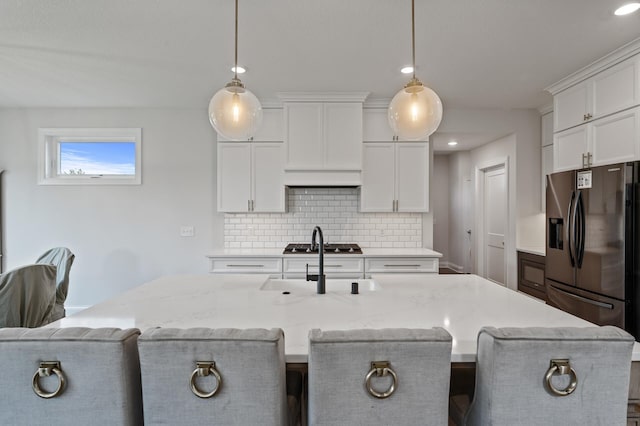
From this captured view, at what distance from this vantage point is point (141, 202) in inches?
162

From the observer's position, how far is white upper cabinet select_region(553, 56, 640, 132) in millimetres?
2545

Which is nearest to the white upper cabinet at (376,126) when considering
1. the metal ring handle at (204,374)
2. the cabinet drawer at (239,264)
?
the cabinet drawer at (239,264)

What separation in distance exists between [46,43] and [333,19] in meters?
2.16

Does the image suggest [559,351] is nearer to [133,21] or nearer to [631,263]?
[631,263]

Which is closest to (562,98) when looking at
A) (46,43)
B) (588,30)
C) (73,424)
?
(588,30)

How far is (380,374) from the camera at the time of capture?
2.93 ft

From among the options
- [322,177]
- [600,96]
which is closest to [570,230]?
[600,96]

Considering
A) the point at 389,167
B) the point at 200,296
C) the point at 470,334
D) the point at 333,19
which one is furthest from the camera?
the point at 389,167

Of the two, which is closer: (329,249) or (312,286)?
(312,286)

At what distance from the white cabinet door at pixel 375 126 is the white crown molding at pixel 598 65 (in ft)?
5.31

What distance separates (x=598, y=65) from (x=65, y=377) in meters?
3.92

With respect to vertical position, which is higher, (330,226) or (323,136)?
(323,136)

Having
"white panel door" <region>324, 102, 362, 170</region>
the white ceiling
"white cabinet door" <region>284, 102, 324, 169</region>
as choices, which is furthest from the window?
"white panel door" <region>324, 102, 362, 170</region>

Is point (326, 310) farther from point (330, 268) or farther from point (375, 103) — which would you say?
point (375, 103)
